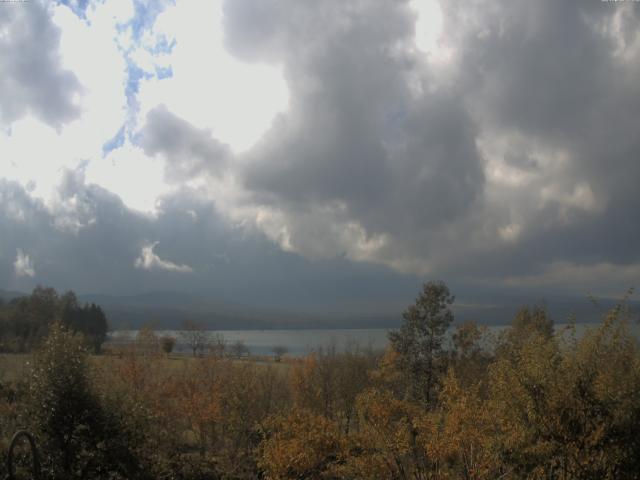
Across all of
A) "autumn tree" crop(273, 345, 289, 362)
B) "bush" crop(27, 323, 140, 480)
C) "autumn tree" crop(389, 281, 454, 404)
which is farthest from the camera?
"autumn tree" crop(273, 345, 289, 362)

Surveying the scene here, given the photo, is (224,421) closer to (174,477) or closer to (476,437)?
(174,477)

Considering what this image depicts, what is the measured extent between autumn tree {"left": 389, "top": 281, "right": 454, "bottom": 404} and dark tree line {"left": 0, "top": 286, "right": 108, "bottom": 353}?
202ft

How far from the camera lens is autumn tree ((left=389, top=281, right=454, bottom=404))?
152 ft

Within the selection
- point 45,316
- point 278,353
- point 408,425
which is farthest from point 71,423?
point 278,353

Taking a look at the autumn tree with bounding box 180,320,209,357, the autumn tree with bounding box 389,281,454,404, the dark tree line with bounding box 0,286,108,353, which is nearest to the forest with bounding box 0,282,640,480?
the autumn tree with bounding box 389,281,454,404

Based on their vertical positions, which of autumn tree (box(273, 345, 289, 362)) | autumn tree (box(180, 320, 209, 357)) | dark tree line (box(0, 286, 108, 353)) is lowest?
autumn tree (box(273, 345, 289, 362))

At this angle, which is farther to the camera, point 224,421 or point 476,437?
point 224,421

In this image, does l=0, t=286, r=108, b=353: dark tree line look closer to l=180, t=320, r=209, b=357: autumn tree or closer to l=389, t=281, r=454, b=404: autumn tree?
l=180, t=320, r=209, b=357: autumn tree

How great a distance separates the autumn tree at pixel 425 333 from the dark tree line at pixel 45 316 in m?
61.5

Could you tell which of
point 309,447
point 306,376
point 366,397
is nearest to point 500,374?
point 366,397

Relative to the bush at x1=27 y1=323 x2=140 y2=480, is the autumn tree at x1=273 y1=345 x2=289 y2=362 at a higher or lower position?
lower

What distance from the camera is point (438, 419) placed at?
2272 centimetres

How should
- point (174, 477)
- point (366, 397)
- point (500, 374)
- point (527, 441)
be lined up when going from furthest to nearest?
point (174, 477) → point (366, 397) → point (500, 374) → point (527, 441)

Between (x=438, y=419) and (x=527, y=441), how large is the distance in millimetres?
6015
